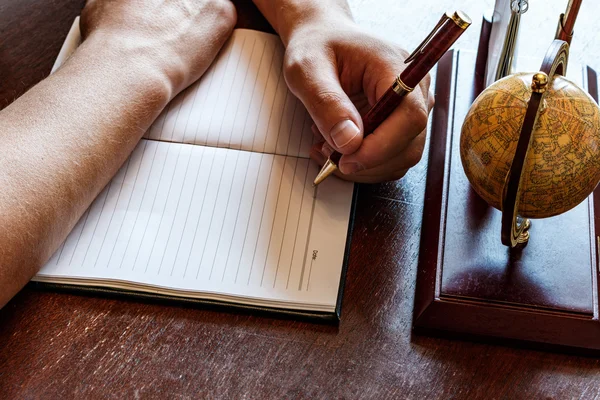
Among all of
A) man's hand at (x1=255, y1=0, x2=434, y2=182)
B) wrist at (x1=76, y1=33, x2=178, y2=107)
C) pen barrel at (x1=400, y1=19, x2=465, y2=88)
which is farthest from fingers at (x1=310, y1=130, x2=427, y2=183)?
wrist at (x1=76, y1=33, x2=178, y2=107)

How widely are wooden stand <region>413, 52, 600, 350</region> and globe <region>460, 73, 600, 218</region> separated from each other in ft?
0.30

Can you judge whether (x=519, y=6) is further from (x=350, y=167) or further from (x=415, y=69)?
(x=350, y=167)

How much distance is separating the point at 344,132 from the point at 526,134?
0.73 ft

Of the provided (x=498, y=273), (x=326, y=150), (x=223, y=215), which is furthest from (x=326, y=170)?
(x=498, y=273)

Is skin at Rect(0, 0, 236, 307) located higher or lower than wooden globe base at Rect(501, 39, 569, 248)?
lower

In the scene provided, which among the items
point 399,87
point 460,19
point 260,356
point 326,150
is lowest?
point 260,356

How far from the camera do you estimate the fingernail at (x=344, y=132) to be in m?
0.84

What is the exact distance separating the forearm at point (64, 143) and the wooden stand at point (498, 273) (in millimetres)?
412

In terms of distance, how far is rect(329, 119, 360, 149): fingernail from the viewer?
84 cm

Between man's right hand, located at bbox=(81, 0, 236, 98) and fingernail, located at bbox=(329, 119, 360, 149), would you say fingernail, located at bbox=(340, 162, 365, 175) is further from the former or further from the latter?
man's right hand, located at bbox=(81, 0, 236, 98)

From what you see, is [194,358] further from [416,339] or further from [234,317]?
[416,339]

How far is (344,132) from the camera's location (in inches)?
33.2

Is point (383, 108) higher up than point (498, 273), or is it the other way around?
point (383, 108)

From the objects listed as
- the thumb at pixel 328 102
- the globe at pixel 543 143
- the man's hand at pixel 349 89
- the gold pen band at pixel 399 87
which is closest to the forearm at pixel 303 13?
the man's hand at pixel 349 89
